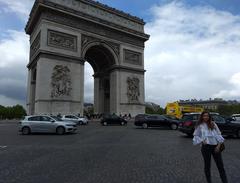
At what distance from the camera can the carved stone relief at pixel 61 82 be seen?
37125 millimetres

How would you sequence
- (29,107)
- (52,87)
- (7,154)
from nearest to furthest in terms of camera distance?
1. (7,154)
2. (52,87)
3. (29,107)

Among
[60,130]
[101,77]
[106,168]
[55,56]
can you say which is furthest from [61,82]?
[106,168]

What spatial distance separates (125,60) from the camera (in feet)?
153

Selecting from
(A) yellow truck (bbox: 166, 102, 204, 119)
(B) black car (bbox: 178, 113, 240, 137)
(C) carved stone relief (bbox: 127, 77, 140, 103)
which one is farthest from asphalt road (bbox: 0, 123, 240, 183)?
(A) yellow truck (bbox: 166, 102, 204, 119)

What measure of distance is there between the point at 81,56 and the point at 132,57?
10210 millimetres

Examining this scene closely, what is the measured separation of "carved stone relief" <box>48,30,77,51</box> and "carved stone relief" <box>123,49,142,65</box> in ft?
32.1

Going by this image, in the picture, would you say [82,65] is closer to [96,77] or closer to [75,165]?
[96,77]

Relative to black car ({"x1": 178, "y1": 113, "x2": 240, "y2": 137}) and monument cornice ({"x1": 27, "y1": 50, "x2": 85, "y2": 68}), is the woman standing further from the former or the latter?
monument cornice ({"x1": 27, "y1": 50, "x2": 85, "y2": 68})

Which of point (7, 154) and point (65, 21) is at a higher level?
point (65, 21)

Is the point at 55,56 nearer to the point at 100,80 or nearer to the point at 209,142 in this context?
the point at 100,80

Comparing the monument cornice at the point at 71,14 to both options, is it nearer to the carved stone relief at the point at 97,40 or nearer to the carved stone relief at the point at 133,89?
the carved stone relief at the point at 97,40

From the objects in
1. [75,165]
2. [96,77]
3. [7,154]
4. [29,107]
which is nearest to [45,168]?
[75,165]

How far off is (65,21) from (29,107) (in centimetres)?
1433

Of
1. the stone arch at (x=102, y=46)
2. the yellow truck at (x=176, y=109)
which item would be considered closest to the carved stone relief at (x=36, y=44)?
the stone arch at (x=102, y=46)
